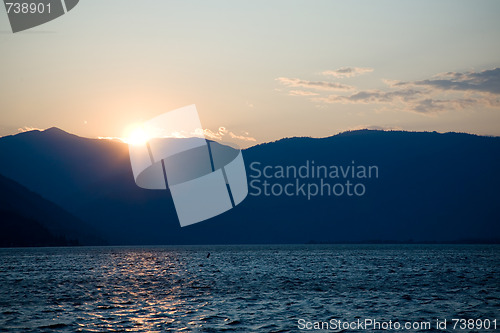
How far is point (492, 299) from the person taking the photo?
51969 mm

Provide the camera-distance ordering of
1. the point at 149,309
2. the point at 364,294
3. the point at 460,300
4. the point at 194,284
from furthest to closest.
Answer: the point at 194,284 → the point at 364,294 → the point at 460,300 → the point at 149,309

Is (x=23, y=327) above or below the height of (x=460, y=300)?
above

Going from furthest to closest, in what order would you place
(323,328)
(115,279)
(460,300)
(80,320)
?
(115,279) → (460,300) → (80,320) → (323,328)

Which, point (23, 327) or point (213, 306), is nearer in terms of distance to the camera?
point (23, 327)

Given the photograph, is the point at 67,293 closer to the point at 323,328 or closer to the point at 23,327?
the point at 23,327

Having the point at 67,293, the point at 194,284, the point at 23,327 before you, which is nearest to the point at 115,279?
the point at 194,284

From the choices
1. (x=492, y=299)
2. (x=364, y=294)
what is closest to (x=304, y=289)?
(x=364, y=294)

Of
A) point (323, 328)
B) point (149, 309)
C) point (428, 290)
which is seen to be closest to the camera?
point (323, 328)

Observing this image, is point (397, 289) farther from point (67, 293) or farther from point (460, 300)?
point (67, 293)

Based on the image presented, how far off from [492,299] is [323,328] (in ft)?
77.8

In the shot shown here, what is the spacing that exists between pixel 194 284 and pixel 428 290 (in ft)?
93.2

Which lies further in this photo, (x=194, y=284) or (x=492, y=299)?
(x=194, y=284)

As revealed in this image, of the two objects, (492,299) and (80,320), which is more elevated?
(80,320)

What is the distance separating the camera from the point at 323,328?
3666 cm
